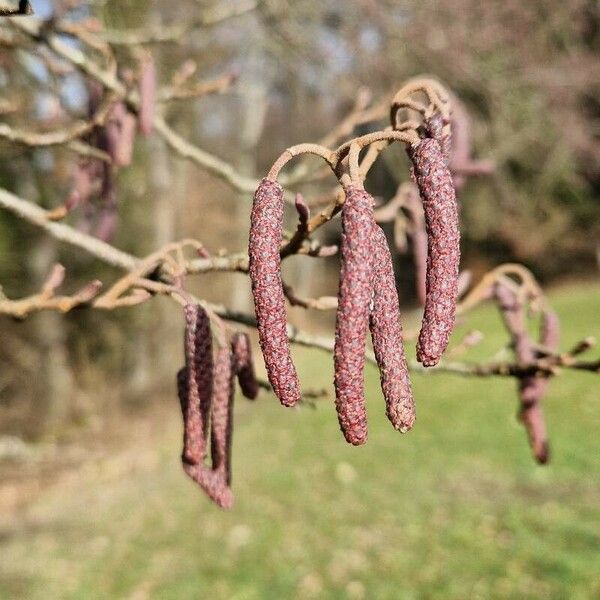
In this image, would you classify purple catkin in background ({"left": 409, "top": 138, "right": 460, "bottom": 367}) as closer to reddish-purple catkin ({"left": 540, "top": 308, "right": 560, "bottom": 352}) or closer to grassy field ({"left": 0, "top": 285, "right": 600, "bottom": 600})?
reddish-purple catkin ({"left": 540, "top": 308, "right": 560, "bottom": 352})

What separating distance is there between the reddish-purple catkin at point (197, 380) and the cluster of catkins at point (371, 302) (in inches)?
18.9

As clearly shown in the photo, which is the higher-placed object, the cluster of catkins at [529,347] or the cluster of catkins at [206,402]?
the cluster of catkins at [529,347]

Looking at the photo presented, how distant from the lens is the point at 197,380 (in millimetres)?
1620

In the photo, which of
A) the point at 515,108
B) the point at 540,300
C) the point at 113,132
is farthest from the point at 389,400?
the point at 515,108

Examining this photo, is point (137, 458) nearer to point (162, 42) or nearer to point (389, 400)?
point (162, 42)

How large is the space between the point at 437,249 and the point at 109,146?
203cm

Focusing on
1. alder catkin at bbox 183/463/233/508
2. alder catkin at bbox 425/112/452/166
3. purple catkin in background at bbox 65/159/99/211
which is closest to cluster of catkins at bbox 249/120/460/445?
alder catkin at bbox 425/112/452/166

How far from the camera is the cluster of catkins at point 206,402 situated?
159 centimetres

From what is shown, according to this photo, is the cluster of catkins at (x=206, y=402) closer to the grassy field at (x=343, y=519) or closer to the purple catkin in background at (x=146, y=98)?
the purple catkin in background at (x=146, y=98)

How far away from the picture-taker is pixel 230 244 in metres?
24.9

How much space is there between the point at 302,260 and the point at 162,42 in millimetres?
27380

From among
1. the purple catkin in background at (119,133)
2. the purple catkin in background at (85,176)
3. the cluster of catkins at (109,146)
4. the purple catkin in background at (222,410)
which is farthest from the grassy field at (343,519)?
the purple catkin in background at (222,410)

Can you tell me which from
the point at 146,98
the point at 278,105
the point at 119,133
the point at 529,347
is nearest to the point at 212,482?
the point at 529,347

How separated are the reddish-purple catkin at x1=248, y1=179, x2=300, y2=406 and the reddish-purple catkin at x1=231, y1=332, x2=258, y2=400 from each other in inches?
24.9
